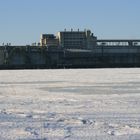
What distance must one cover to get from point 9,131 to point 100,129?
1588 millimetres

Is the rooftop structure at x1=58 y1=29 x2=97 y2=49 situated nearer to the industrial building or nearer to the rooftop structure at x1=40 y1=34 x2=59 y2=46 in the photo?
the rooftop structure at x1=40 y1=34 x2=59 y2=46

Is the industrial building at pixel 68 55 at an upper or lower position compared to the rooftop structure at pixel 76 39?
lower

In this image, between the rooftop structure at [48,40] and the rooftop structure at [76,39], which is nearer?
the rooftop structure at [76,39]

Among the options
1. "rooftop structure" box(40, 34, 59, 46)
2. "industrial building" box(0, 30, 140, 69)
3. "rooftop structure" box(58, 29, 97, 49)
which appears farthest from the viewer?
"rooftop structure" box(40, 34, 59, 46)

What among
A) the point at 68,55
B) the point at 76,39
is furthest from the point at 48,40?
the point at 68,55

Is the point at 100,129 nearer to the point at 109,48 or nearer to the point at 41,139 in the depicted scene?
the point at 41,139

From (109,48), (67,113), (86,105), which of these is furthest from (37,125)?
(109,48)

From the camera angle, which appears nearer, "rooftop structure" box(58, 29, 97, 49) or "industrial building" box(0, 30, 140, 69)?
"industrial building" box(0, 30, 140, 69)

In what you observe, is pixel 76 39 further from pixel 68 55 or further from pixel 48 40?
pixel 68 55

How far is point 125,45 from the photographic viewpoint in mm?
109562

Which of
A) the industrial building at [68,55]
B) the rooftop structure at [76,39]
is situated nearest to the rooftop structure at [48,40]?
the rooftop structure at [76,39]

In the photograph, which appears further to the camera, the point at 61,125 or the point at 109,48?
the point at 109,48

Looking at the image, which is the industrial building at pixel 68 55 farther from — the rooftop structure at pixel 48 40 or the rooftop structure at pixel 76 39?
the rooftop structure at pixel 48 40

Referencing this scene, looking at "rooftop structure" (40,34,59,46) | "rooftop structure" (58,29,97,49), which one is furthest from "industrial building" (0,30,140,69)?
"rooftop structure" (40,34,59,46)
